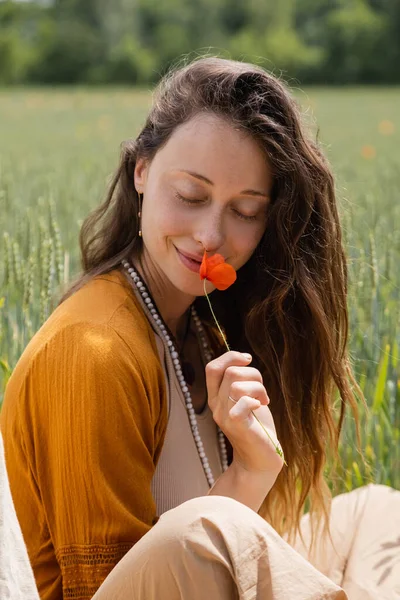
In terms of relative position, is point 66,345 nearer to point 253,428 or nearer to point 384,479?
point 253,428

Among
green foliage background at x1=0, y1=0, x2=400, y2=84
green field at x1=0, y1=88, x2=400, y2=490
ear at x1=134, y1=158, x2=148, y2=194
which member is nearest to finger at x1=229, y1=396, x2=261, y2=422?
ear at x1=134, y1=158, x2=148, y2=194

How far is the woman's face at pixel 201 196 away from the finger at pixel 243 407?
0.24 meters

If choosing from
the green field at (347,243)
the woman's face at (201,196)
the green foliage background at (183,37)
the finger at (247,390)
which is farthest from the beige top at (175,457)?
the green foliage background at (183,37)

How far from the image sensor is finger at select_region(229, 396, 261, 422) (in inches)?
63.4

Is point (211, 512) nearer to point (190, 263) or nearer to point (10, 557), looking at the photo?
point (10, 557)

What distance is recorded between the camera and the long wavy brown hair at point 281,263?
1.79 metres

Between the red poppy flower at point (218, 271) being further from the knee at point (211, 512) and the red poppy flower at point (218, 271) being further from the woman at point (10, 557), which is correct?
the woman at point (10, 557)

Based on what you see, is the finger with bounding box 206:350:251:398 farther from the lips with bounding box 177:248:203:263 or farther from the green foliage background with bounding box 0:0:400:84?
the green foliage background with bounding box 0:0:400:84

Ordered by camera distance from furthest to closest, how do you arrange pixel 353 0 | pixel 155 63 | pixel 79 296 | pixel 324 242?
pixel 353 0 → pixel 155 63 → pixel 324 242 → pixel 79 296

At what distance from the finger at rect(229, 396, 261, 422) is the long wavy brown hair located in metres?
0.34

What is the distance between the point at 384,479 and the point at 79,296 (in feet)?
3.24

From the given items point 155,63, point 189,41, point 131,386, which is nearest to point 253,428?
point 131,386

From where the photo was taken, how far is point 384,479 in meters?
2.36

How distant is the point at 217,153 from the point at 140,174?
8.6 inches
